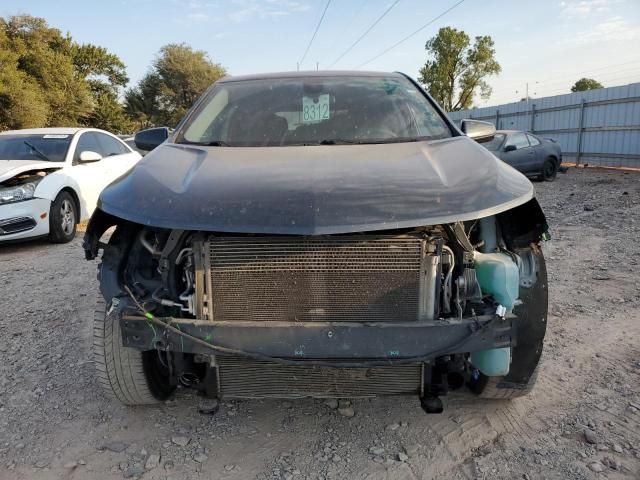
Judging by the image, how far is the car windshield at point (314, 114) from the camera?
9.73 ft

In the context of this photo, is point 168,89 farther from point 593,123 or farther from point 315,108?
point 315,108

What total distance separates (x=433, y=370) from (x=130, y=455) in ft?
4.60

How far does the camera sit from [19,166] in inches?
250

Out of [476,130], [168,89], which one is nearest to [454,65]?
[168,89]

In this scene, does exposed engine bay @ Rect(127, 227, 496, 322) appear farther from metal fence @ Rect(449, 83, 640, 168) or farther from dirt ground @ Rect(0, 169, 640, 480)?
metal fence @ Rect(449, 83, 640, 168)

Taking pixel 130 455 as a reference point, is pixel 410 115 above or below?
above

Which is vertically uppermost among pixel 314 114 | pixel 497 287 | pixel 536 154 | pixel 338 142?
pixel 314 114

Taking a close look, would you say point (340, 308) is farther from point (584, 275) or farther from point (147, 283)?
point (584, 275)

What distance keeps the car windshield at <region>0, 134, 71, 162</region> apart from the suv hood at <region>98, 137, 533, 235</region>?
548 centimetres

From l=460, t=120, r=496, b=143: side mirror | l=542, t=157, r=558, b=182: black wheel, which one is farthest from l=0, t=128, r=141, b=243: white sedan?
l=542, t=157, r=558, b=182: black wheel

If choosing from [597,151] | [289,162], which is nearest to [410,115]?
[289,162]

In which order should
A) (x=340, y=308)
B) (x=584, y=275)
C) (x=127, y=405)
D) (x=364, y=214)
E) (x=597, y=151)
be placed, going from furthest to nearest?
(x=597, y=151), (x=584, y=275), (x=127, y=405), (x=340, y=308), (x=364, y=214)

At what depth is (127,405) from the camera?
2699mm

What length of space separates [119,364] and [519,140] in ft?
38.4
